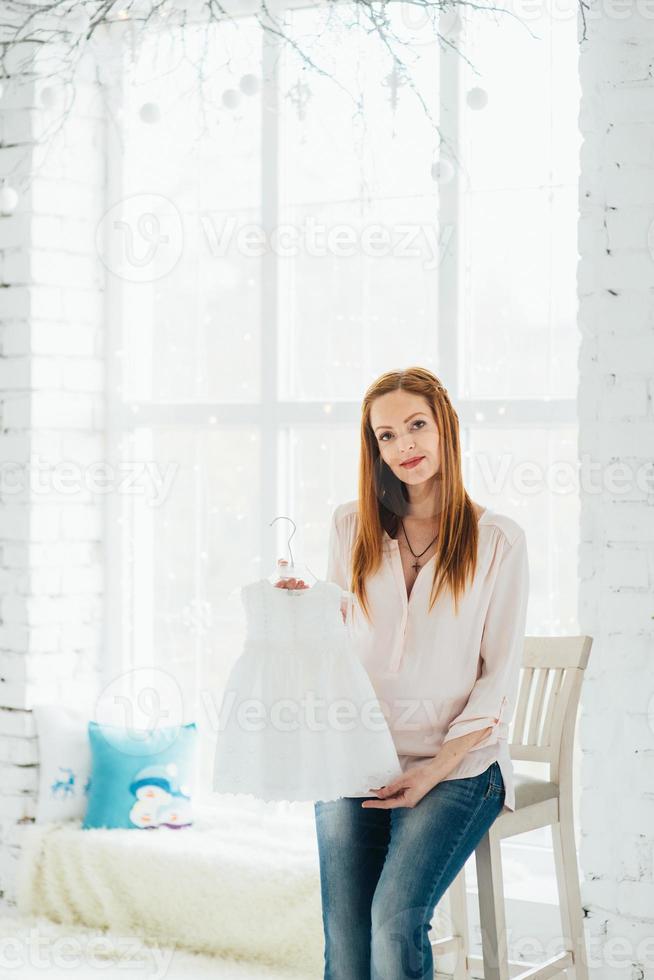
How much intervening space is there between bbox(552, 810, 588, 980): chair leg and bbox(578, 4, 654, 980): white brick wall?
0.31m

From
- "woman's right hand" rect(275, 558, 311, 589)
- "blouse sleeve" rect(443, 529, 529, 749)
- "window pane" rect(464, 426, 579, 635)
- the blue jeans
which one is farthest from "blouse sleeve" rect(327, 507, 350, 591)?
"window pane" rect(464, 426, 579, 635)

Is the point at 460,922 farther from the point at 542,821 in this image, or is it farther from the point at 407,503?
the point at 407,503

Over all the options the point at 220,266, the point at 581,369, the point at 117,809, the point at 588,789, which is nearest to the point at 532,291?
the point at 581,369

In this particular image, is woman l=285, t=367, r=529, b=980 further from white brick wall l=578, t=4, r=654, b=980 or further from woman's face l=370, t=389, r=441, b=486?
white brick wall l=578, t=4, r=654, b=980

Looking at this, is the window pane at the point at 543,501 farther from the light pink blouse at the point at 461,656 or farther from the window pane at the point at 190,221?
the light pink blouse at the point at 461,656

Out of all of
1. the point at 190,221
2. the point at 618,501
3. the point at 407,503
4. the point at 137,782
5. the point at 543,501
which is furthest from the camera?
the point at 190,221

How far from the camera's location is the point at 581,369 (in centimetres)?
280

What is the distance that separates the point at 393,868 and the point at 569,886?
1.90 feet

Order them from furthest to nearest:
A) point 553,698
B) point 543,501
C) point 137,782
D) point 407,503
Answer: point 137,782 < point 543,501 < point 553,698 < point 407,503

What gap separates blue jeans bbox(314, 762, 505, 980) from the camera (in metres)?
1.99

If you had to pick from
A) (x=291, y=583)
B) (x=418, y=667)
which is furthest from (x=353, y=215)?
(x=418, y=667)

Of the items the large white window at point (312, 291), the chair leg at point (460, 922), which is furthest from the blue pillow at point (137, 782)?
the chair leg at point (460, 922)

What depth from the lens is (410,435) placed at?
2.24 meters

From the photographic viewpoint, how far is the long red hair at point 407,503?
2.20 m
